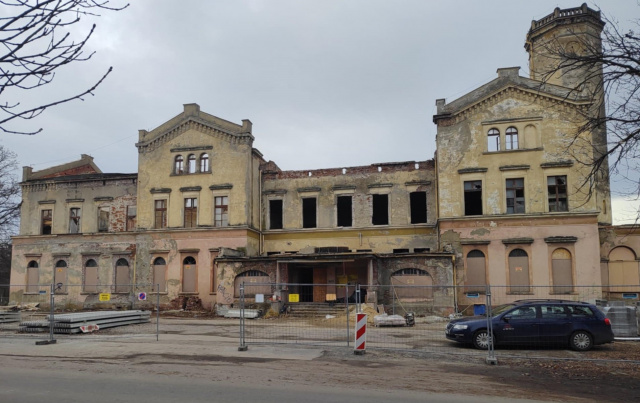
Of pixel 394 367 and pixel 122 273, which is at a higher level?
pixel 122 273

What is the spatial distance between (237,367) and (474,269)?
71.3 feet

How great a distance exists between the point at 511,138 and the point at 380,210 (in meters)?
9.39

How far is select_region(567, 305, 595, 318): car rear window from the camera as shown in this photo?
14734 millimetres

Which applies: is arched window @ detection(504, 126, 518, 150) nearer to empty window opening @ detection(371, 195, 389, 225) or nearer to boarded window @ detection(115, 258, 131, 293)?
empty window opening @ detection(371, 195, 389, 225)

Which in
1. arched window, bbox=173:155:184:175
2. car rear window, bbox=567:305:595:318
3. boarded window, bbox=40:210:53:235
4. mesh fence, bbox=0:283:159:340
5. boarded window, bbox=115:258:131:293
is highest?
arched window, bbox=173:155:184:175

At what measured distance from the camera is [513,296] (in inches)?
1154

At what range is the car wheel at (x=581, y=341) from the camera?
47.7 feet

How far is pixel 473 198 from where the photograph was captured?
31031 mm

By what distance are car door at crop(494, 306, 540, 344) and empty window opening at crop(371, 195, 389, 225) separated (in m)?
19.6

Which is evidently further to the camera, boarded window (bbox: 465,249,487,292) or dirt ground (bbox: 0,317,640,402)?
boarded window (bbox: 465,249,487,292)

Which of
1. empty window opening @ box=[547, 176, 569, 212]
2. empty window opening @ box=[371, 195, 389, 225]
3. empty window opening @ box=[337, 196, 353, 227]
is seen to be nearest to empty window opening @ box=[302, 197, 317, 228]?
empty window opening @ box=[337, 196, 353, 227]

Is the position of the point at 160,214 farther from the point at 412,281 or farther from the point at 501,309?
the point at 501,309

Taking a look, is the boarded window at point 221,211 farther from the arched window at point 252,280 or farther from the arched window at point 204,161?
the arched window at point 252,280

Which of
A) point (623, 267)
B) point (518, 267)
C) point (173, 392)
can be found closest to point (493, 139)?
point (518, 267)
